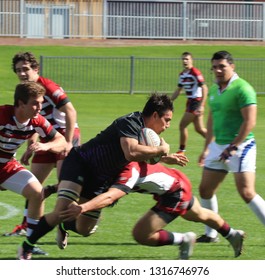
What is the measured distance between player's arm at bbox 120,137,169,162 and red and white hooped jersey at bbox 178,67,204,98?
1049cm

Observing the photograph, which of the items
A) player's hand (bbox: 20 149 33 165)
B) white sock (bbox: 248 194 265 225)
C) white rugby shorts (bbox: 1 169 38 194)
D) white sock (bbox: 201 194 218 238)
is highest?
player's hand (bbox: 20 149 33 165)

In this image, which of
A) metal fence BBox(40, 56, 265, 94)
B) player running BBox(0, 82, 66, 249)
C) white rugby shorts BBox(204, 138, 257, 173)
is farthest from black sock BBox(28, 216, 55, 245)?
metal fence BBox(40, 56, 265, 94)

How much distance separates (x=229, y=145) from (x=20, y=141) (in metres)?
1.99

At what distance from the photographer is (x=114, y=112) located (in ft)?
85.4

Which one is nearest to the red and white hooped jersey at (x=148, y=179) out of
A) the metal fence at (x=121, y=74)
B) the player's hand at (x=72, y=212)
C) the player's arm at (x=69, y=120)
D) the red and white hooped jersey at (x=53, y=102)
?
the player's hand at (x=72, y=212)

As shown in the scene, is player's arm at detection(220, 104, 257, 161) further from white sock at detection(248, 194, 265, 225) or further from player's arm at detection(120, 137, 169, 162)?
player's arm at detection(120, 137, 169, 162)

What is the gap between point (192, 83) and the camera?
61.3 feet

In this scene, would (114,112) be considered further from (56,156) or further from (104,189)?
(104,189)

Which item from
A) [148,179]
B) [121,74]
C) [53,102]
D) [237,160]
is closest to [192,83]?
[53,102]

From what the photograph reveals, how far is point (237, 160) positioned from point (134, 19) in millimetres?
33860

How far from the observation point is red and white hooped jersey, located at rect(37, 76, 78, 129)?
9.95m

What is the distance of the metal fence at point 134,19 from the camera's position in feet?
139

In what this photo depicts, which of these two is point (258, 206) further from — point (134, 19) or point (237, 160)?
point (134, 19)

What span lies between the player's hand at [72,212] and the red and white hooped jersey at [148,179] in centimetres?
56
